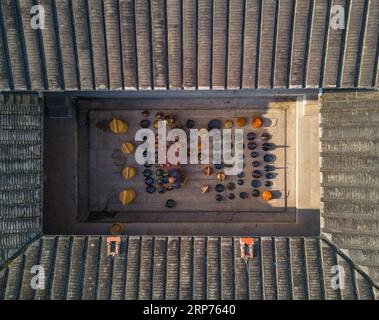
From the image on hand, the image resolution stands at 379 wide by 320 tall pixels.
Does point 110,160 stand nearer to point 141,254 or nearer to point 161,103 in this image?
point 161,103

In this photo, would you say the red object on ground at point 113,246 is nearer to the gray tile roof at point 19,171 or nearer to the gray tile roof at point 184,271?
the gray tile roof at point 184,271

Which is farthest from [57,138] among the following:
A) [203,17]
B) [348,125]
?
[348,125]

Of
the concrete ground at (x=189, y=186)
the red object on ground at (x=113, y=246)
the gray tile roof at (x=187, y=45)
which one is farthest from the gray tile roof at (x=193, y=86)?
the concrete ground at (x=189, y=186)

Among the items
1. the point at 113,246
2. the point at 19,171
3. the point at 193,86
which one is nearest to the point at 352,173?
the point at 193,86

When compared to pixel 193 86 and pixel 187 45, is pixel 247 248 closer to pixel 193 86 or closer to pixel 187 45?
pixel 193 86

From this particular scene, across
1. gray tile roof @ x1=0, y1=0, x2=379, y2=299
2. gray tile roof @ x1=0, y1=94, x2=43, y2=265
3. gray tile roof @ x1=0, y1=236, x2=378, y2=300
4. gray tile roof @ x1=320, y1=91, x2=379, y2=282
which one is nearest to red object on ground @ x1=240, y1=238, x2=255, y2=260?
gray tile roof @ x1=0, y1=236, x2=378, y2=300
